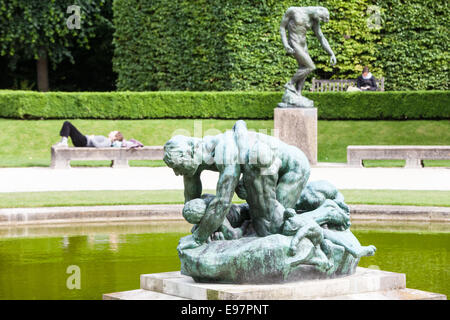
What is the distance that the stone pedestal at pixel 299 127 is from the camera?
58.6ft

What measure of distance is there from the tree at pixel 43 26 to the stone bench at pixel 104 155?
1067 cm

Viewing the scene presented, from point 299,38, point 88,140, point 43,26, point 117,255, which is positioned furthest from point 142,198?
point 43,26

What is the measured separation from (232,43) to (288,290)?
740 inches

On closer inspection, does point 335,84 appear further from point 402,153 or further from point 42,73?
point 42,73

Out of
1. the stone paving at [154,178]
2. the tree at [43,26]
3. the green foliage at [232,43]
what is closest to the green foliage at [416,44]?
the green foliage at [232,43]

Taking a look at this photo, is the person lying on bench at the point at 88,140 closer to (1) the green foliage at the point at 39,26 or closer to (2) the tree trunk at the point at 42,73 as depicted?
(1) the green foliage at the point at 39,26

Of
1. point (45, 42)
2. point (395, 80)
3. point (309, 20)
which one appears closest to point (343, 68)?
point (395, 80)

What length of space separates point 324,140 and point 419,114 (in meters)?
2.72

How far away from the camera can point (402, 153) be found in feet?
58.7

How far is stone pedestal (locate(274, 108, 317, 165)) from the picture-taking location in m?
17.9

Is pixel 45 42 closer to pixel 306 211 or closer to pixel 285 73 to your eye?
pixel 285 73

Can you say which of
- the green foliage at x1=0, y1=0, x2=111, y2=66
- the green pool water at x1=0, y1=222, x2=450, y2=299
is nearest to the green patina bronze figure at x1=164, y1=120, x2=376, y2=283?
the green pool water at x1=0, y1=222, x2=450, y2=299

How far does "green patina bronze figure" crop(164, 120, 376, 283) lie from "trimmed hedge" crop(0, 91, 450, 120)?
1543cm

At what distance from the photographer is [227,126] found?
21.3 m
